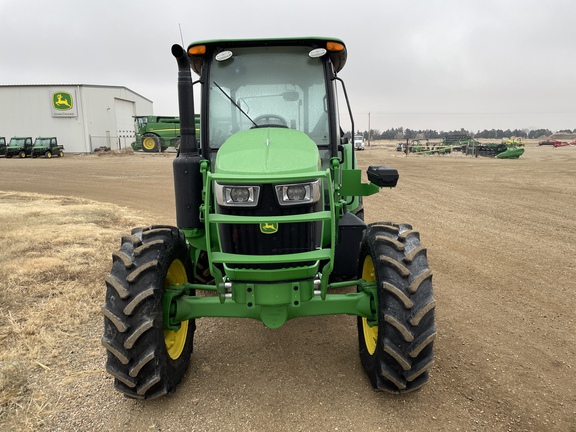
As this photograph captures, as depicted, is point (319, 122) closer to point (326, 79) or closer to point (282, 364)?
point (326, 79)

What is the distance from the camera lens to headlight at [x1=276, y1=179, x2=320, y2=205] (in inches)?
117

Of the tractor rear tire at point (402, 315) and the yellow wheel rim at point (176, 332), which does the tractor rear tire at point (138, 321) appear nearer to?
the yellow wheel rim at point (176, 332)

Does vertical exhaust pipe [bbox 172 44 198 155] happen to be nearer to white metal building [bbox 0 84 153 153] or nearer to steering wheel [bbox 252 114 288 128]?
steering wheel [bbox 252 114 288 128]

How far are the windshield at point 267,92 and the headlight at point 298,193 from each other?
1.24 m

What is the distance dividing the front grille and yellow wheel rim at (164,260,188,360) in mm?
629

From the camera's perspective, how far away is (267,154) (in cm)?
316

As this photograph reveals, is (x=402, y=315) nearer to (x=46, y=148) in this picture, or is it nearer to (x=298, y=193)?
(x=298, y=193)

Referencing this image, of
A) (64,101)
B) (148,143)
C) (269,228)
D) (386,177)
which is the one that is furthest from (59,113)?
Answer: (269,228)

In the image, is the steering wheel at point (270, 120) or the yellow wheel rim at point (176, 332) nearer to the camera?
the yellow wheel rim at point (176, 332)

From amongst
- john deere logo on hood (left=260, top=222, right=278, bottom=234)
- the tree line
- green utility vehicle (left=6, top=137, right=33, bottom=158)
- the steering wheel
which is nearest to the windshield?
the steering wheel

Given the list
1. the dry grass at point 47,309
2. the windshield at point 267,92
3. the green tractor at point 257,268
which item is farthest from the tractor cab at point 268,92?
the dry grass at point 47,309

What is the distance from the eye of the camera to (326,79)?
4.11 m

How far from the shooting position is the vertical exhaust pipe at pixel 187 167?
11.3ft

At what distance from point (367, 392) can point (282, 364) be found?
31.2 inches
